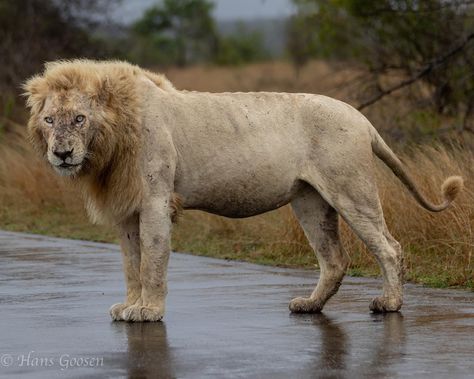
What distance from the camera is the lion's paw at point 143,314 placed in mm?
8430

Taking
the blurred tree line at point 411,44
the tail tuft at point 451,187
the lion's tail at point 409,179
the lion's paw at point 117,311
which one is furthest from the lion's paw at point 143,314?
the blurred tree line at point 411,44

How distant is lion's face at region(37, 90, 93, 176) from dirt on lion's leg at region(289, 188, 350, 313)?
1.75 metres

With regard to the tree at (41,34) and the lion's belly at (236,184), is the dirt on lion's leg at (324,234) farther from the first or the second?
the tree at (41,34)

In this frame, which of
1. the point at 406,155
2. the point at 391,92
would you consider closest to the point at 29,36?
the point at 391,92

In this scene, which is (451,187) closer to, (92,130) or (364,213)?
(364,213)

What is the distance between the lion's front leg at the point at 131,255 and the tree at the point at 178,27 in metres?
58.0

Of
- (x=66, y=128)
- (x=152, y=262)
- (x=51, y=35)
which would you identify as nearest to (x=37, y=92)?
(x=66, y=128)

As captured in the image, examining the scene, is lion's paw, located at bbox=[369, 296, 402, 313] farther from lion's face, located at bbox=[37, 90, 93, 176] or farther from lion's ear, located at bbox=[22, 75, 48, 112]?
lion's ear, located at bbox=[22, 75, 48, 112]

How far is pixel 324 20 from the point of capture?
21.6 meters

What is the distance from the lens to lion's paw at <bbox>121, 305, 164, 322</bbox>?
27.7ft

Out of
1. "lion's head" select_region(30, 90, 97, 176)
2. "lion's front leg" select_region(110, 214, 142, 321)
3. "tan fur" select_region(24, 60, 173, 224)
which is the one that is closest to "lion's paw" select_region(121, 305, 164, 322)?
"lion's front leg" select_region(110, 214, 142, 321)

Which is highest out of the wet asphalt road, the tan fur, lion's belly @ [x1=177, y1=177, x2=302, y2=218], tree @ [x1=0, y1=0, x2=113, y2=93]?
tree @ [x1=0, y1=0, x2=113, y2=93]

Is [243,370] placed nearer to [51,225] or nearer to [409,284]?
[409,284]

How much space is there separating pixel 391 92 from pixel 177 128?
1117cm
